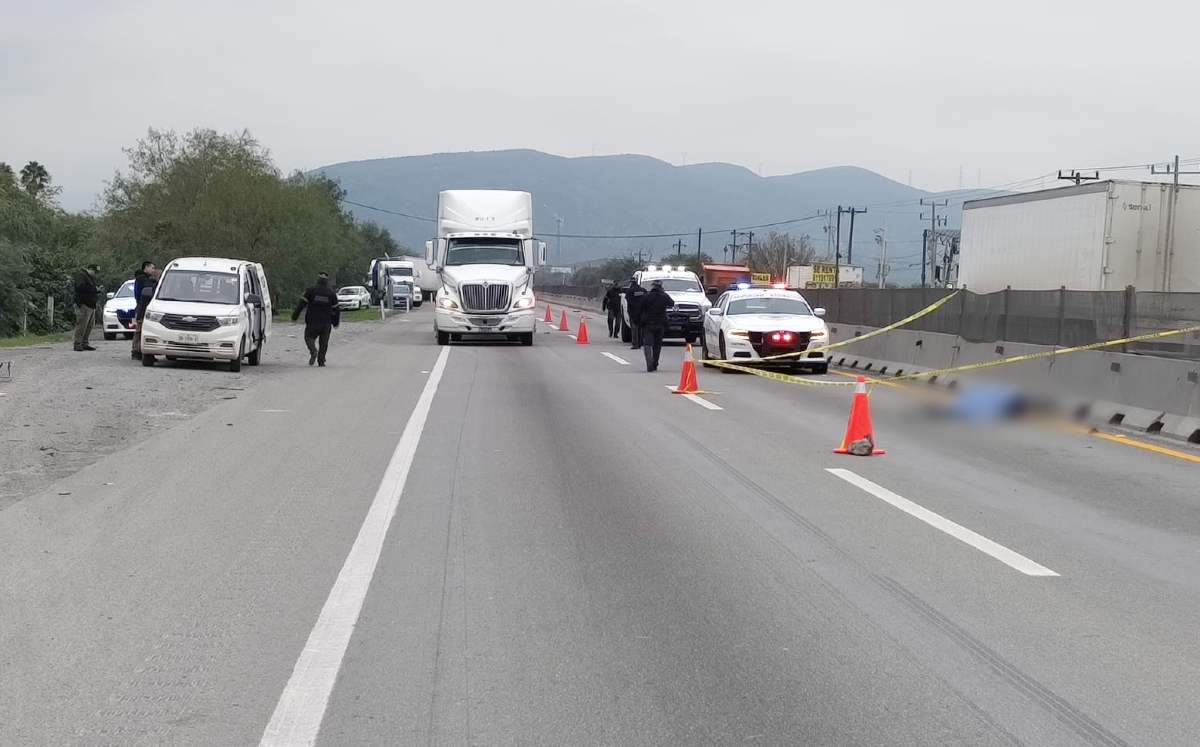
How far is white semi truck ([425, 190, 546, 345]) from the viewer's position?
3312cm

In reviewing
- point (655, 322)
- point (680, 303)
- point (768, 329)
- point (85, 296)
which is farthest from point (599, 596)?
point (680, 303)

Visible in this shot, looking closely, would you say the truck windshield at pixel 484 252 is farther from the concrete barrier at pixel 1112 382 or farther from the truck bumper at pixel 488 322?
the concrete barrier at pixel 1112 382

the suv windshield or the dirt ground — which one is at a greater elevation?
the suv windshield

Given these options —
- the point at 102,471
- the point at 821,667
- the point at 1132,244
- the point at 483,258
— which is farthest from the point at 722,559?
the point at 483,258

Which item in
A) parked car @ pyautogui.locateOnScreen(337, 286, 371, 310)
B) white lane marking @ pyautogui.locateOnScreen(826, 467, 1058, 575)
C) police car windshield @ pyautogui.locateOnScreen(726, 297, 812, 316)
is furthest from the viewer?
parked car @ pyautogui.locateOnScreen(337, 286, 371, 310)

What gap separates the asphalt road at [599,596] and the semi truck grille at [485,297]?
19901 mm

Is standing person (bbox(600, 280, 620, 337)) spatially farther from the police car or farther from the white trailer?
the white trailer

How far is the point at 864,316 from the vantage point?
98.1ft

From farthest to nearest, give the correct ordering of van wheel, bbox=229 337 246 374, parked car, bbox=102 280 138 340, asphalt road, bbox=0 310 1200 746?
parked car, bbox=102 280 138 340, van wheel, bbox=229 337 246 374, asphalt road, bbox=0 310 1200 746

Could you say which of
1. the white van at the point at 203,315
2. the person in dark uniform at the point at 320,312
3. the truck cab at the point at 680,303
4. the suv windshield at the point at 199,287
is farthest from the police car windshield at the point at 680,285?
the suv windshield at the point at 199,287

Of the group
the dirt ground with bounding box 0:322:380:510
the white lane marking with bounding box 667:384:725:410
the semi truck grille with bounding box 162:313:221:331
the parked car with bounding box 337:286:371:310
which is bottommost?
the parked car with bounding box 337:286:371:310

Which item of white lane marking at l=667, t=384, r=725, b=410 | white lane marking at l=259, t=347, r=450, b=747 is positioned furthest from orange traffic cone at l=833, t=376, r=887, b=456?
white lane marking at l=667, t=384, r=725, b=410

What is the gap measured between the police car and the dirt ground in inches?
318

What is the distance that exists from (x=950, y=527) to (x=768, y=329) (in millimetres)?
15199
